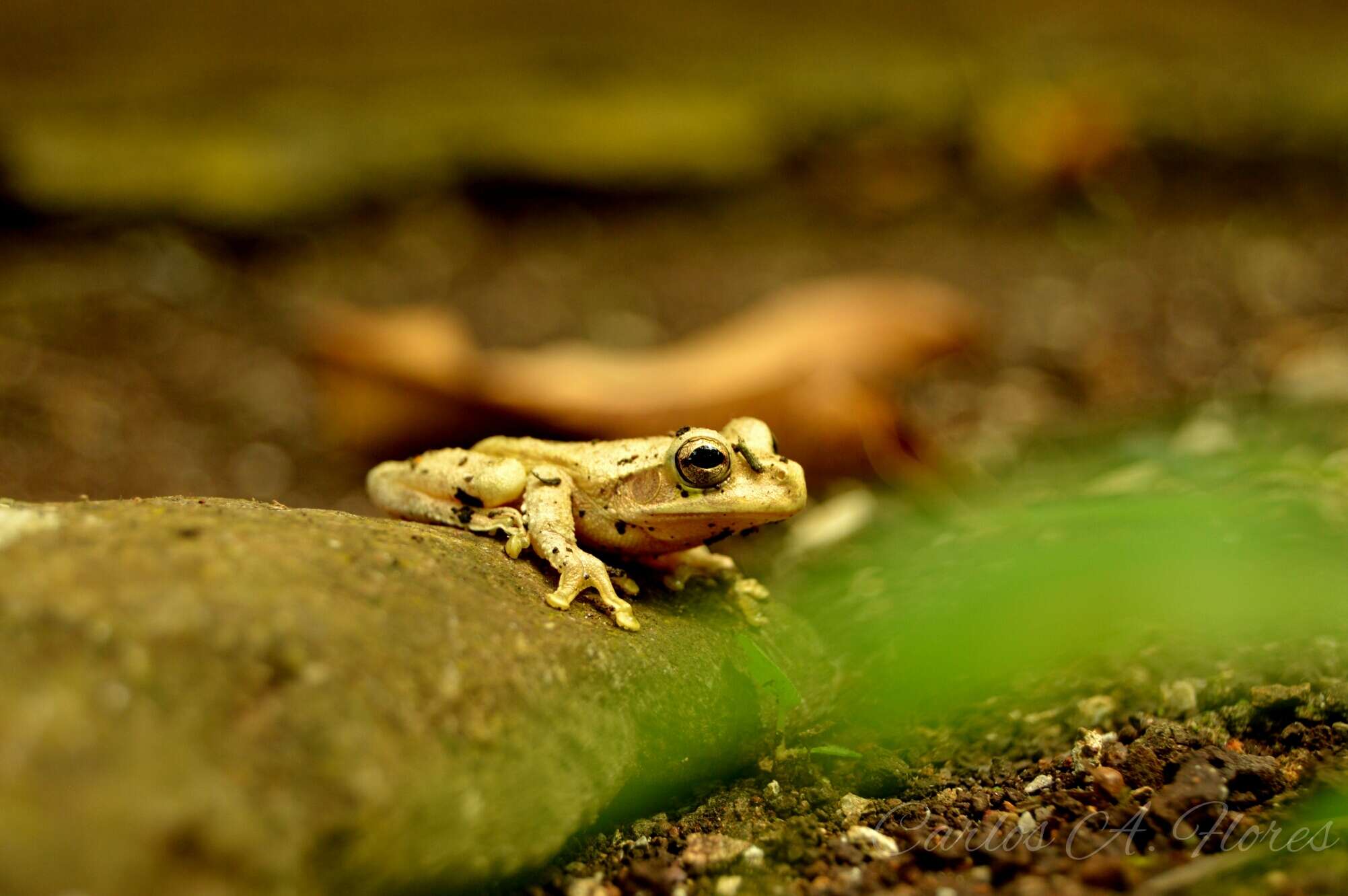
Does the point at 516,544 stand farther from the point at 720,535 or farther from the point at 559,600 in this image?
the point at 720,535

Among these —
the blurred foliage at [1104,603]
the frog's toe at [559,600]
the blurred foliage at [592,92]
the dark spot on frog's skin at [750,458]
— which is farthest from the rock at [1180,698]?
the blurred foliage at [592,92]

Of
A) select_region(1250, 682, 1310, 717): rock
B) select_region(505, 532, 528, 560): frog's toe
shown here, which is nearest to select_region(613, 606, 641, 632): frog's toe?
A: select_region(505, 532, 528, 560): frog's toe

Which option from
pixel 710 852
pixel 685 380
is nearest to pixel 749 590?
pixel 710 852

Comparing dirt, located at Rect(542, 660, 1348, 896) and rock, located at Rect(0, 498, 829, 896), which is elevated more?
rock, located at Rect(0, 498, 829, 896)

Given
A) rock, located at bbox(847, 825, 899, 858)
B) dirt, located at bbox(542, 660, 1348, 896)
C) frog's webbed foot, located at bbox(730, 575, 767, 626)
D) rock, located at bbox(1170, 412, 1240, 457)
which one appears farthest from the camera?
rock, located at bbox(1170, 412, 1240, 457)

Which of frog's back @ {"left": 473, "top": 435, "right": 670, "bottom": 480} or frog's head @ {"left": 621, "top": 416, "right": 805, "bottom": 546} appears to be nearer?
frog's head @ {"left": 621, "top": 416, "right": 805, "bottom": 546}

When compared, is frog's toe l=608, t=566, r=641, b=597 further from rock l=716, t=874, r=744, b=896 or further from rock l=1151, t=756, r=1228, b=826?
rock l=1151, t=756, r=1228, b=826
